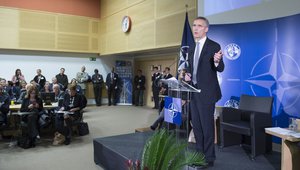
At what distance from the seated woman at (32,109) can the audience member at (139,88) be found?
5938 mm

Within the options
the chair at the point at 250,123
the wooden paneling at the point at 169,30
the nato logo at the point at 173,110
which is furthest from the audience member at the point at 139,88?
the nato logo at the point at 173,110

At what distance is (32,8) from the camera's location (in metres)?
9.77

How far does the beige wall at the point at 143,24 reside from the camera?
689 cm

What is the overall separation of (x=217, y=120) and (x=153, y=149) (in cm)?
288

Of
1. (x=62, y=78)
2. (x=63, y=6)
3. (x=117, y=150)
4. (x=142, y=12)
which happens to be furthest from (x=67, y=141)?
(x=63, y=6)

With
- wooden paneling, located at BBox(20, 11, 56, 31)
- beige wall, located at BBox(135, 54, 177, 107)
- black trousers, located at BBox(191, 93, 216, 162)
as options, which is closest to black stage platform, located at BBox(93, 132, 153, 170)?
black trousers, located at BBox(191, 93, 216, 162)

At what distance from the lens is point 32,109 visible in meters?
4.87

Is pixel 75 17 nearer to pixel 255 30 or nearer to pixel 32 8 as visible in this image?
pixel 32 8

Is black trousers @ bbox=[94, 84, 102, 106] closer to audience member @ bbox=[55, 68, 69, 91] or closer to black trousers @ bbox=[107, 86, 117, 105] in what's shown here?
black trousers @ bbox=[107, 86, 117, 105]

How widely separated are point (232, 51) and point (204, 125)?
2357 millimetres

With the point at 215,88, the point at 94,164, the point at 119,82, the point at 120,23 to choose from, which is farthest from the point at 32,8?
the point at 215,88

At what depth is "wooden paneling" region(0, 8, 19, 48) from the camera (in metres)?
9.24

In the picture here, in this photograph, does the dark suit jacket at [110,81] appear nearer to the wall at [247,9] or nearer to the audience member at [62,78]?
the audience member at [62,78]

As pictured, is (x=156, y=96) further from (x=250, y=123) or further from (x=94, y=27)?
(x=250, y=123)
